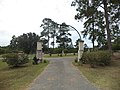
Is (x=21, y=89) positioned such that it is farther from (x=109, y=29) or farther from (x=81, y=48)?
(x=109, y=29)

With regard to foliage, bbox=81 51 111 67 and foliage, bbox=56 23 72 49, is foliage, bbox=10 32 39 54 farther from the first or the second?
foliage, bbox=81 51 111 67

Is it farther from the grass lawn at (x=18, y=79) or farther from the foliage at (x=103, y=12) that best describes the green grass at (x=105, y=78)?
the foliage at (x=103, y=12)

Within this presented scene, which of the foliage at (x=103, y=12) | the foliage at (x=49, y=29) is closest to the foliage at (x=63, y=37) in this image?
the foliage at (x=49, y=29)

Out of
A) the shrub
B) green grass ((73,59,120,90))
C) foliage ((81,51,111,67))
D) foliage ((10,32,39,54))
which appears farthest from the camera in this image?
foliage ((10,32,39,54))

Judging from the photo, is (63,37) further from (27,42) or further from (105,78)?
(105,78)

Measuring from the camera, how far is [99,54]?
105 ft

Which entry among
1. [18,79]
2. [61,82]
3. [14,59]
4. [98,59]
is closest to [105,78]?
[61,82]

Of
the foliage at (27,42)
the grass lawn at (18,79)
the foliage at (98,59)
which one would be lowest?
the grass lawn at (18,79)

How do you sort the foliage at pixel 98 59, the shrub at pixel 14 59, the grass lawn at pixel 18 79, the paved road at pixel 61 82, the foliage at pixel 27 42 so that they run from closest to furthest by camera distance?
the paved road at pixel 61 82 → the grass lawn at pixel 18 79 → the foliage at pixel 98 59 → the shrub at pixel 14 59 → the foliage at pixel 27 42

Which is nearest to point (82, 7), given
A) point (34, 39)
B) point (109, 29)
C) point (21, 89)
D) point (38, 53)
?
point (109, 29)

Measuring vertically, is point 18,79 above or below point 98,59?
below

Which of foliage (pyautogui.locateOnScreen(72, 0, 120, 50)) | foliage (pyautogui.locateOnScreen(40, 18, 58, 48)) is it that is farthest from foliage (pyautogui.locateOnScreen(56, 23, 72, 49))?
foliage (pyautogui.locateOnScreen(72, 0, 120, 50))

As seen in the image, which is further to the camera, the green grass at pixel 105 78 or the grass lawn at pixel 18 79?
the grass lawn at pixel 18 79

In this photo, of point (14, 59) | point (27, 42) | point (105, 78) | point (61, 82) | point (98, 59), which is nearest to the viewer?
point (61, 82)
